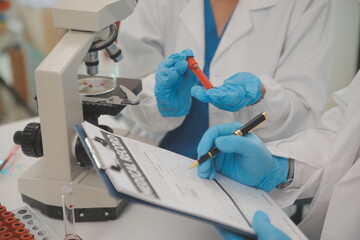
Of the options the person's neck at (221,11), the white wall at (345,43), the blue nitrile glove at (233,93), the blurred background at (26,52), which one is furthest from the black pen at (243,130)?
the blurred background at (26,52)

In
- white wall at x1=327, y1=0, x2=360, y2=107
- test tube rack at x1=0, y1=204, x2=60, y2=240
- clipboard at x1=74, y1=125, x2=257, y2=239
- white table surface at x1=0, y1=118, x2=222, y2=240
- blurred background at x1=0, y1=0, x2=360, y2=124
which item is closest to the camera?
clipboard at x1=74, y1=125, x2=257, y2=239

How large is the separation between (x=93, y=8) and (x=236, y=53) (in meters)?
0.64

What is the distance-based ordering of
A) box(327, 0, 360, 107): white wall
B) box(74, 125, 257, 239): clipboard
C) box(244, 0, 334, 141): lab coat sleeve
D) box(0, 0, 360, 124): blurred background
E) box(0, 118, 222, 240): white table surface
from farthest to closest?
box(0, 0, 360, 124): blurred background < box(327, 0, 360, 107): white wall < box(244, 0, 334, 141): lab coat sleeve < box(0, 118, 222, 240): white table surface < box(74, 125, 257, 239): clipboard

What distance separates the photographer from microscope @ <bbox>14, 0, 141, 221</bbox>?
3.10 ft

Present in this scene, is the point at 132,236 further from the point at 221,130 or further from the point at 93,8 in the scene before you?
the point at 93,8

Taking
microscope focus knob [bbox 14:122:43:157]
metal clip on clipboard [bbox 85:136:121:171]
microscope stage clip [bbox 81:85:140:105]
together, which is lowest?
microscope focus knob [bbox 14:122:43:157]

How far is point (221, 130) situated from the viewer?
1.01 m

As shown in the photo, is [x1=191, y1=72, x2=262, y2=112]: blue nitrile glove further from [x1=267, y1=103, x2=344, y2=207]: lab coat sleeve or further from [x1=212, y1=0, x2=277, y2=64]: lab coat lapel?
[x1=212, y1=0, x2=277, y2=64]: lab coat lapel

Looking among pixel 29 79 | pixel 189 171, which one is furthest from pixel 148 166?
pixel 29 79

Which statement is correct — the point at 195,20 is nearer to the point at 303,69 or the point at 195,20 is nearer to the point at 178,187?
the point at 303,69

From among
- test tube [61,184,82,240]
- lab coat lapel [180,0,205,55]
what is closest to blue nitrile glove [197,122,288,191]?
test tube [61,184,82,240]

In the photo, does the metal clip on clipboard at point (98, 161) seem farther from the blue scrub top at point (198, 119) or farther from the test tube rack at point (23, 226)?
the blue scrub top at point (198, 119)

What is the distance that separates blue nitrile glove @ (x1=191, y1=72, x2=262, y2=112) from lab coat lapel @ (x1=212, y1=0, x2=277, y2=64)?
0.26m

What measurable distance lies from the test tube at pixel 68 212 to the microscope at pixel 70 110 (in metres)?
0.08
